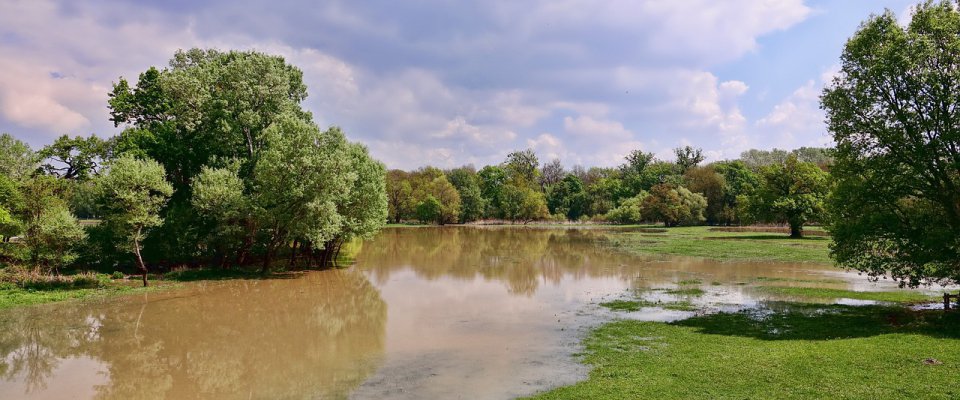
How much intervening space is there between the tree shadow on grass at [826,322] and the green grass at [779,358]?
30mm

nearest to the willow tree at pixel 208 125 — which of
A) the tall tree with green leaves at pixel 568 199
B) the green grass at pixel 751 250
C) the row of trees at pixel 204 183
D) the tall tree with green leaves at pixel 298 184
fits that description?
the row of trees at pixel 204 183

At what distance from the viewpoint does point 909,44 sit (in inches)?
664

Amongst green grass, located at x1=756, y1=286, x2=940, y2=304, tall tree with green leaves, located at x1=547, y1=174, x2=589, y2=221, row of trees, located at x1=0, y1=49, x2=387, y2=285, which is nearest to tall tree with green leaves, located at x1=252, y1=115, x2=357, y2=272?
row of trees, located at x1=0, y1=49, x2=387, y2=285

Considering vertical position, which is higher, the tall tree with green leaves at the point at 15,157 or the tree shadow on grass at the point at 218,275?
the tall tree with green leaves at the point at 15,157

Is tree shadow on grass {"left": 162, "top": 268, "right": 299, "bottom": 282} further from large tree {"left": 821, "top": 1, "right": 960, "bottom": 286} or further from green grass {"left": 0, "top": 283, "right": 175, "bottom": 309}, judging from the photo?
large tree {"left": 821, "top": 1, "right": 960, "bottom": 286}

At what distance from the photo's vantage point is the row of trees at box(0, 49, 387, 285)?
26.7m

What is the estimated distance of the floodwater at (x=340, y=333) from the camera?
12.9m

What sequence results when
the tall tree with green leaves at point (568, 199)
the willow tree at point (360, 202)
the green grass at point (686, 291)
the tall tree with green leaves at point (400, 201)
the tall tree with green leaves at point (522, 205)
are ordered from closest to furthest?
1. the green grass at point (686, 291)
2. the willow tree at point (360, 202)
3. the tall tree with green leaves at point (522, 205)
4. the tall tree with green leaves at point (400, 201)
5. the tall tree with green leaves at point (568, 199)

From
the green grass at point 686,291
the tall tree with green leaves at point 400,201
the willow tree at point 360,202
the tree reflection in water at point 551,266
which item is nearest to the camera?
the green grass at point 686,291

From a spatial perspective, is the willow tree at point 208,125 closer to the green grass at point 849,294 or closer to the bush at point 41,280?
the bush at point 41,280

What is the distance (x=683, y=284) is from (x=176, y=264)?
102 feet

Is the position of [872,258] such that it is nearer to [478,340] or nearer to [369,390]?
[478,340]

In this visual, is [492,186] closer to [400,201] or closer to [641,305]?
[400,201]

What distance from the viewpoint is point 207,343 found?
17.2 metres
